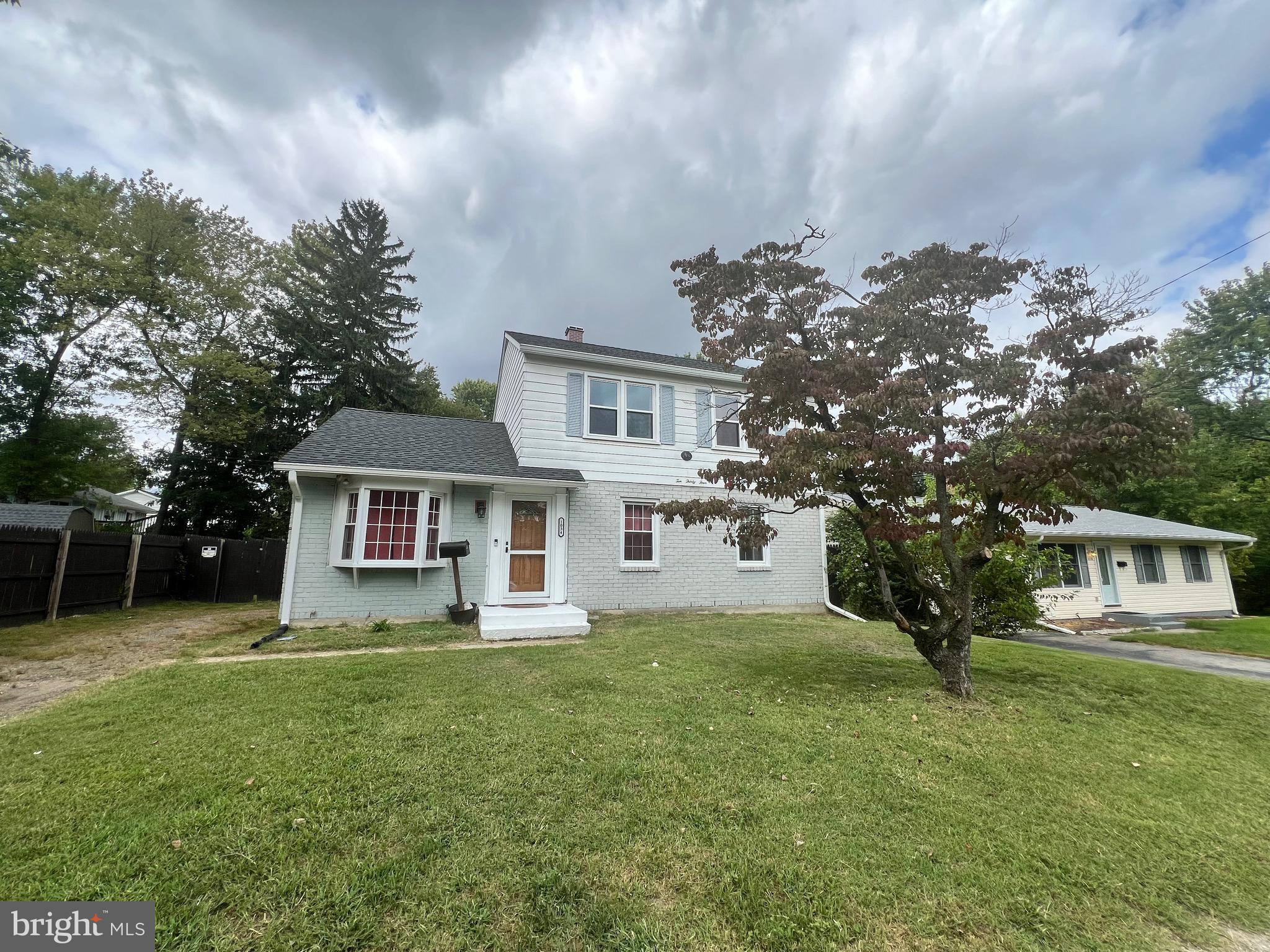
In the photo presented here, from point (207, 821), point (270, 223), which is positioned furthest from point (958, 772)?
point (270, 223)

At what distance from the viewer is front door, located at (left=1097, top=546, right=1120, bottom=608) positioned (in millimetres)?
15070

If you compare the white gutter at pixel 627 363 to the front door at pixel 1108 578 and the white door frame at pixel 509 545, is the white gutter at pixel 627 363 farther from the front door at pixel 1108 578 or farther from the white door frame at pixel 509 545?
the front door at pixel 1108 578

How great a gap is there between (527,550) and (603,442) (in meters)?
2.77

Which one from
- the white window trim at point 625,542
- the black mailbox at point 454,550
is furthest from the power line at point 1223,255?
the black mailbox at point 454,550

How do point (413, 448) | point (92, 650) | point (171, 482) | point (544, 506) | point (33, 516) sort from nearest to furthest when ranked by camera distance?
point (92, 650)
point (413, 448)
point (544, 506)
point (33, 516)
point (171, 482)

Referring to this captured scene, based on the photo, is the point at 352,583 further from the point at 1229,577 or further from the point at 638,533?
the point at 1229,577

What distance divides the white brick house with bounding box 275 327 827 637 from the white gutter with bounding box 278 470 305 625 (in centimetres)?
3

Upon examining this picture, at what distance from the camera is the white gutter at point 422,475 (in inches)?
320

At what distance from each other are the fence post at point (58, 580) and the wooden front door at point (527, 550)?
8211 millimetres

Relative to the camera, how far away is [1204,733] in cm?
436

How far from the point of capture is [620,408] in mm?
10945

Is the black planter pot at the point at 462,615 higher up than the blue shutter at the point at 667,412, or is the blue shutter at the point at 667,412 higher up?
the blue shutter at the point at 667,412

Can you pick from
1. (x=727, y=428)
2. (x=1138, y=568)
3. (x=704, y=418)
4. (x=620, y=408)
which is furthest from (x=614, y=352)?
(x=1138, y=568)

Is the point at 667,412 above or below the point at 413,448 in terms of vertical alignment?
above
